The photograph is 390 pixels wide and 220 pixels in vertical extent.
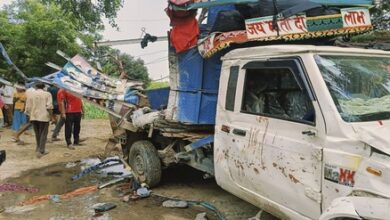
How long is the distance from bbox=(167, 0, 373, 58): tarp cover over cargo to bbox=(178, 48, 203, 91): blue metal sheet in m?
0.12

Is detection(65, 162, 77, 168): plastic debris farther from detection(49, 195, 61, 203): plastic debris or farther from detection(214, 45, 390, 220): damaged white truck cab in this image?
detection(214, 45, 390, 220): damaged white truck cab

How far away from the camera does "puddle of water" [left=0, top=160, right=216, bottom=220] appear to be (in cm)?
530

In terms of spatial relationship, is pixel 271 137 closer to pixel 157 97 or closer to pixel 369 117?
pixel 369 117

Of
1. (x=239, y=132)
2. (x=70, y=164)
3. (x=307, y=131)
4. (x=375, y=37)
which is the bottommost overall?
(x=70, y=164)

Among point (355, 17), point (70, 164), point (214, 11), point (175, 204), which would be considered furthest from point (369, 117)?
point (70, 164)

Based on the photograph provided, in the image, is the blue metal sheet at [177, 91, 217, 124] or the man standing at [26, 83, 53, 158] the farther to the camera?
the man standing at [26, 83, 53, 158]

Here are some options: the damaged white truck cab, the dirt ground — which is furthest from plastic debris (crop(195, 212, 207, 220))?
the damaged white truck cab

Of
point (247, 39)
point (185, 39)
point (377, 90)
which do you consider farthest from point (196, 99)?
point (377, 90)

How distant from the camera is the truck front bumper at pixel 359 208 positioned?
2.74 meters

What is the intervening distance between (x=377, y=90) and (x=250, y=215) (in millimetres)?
2244

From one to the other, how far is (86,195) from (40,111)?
3.66 meters

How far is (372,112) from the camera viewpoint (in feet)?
11.1

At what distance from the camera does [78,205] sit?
18.8 feet

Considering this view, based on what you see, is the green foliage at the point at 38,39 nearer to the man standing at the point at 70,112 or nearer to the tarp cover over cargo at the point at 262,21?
the man standing at the point at 70,112
